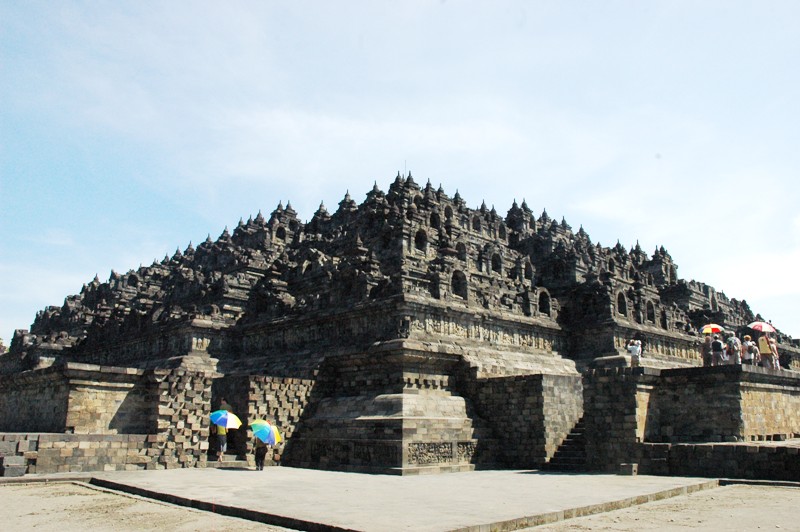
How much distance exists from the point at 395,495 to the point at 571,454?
10.5m

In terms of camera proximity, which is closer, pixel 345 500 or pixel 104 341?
pixel 345 500

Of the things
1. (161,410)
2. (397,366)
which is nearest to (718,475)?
(397,366)

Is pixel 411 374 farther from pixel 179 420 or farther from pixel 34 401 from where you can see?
pixel 34 401

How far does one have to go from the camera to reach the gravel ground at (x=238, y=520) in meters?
11.2

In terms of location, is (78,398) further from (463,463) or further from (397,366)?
(463,463)

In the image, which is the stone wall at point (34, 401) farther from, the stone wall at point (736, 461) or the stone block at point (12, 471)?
the stone wall at point (736, 461)

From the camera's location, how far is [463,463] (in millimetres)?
24016

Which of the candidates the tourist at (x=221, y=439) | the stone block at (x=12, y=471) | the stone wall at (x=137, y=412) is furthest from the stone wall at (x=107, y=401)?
the stone block at (x=12, y=471)

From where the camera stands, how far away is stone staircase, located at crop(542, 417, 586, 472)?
2325 centimetres

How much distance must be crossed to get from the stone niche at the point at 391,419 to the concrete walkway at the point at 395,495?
1543mm

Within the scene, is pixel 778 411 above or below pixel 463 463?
above

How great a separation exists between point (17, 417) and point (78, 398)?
661cm

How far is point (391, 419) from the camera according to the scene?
23469 millimetres


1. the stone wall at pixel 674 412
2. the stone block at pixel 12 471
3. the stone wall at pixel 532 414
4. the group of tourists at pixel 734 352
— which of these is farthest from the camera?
the group of tourists at pixel 734 352
